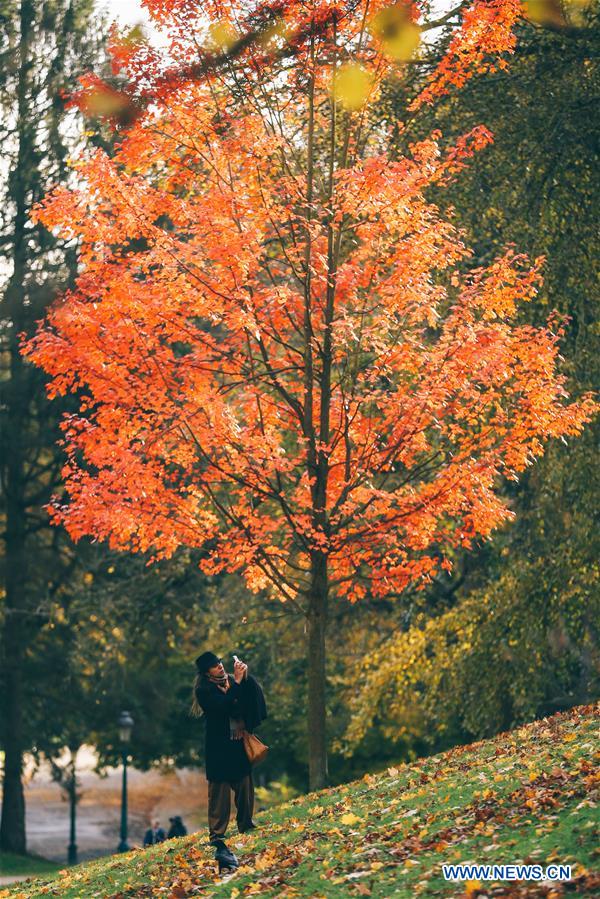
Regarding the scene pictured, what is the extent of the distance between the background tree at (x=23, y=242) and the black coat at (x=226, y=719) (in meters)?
16.3

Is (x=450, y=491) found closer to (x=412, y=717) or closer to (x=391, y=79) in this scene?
(x=391, y=79)

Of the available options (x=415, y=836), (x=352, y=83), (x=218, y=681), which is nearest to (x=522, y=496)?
(x=352, y=83)

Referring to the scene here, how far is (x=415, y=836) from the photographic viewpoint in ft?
27.8

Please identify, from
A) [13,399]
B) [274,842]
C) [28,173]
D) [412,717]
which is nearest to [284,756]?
[412,717]

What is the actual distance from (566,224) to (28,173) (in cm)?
1380

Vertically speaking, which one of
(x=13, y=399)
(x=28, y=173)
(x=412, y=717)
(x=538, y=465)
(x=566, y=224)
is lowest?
(x=412, y=717)

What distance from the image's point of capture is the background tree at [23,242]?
2578cm

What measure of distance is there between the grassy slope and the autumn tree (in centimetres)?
261

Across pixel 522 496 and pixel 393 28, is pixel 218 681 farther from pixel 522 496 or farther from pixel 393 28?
pixel 522 496

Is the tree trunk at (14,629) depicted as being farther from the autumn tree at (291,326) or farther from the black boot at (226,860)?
the black boot at (226,860)

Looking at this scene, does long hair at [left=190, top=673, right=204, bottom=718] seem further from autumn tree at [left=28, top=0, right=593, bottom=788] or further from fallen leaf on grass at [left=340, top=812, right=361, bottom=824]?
autumn tree at [left=28, top=0, right=593, bottom=788]

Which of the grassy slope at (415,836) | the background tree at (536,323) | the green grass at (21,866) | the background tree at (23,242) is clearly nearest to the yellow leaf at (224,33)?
the background tree at (536,323)

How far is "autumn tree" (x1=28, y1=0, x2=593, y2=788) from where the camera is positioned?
13320mm

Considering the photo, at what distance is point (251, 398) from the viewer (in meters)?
14.2
